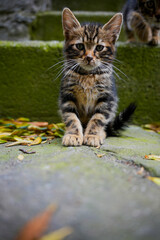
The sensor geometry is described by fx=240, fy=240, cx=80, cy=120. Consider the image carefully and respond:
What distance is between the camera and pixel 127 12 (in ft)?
11.5

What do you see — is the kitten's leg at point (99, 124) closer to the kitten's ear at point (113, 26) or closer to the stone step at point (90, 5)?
the kitten's ear at point (113, 26)

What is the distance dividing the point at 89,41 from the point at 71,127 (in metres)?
0.80

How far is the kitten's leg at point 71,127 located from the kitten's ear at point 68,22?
713 millimetres

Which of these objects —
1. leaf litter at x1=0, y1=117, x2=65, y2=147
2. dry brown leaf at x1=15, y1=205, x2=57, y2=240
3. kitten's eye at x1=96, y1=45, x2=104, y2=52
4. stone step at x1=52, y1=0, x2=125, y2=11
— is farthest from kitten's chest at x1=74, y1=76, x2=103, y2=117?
stone step at x1=52, y1=0, x2=125, y2=11

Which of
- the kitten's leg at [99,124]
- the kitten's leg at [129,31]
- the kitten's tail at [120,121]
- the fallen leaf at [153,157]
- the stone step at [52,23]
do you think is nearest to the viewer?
the fallen leaf at [153,157]

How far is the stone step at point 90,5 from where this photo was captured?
5.35m

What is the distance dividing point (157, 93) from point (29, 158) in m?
1.95

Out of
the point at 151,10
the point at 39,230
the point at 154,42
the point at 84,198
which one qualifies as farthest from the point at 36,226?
the point at 151,10

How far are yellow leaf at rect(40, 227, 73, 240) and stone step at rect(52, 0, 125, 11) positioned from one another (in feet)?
17.5

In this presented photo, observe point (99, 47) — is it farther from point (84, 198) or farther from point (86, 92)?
point (84, 198)

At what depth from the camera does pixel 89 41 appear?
2.18 meters

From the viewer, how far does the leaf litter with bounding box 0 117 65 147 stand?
2135 millimetres

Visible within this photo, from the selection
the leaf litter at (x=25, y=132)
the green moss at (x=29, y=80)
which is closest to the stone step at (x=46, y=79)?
the green moss at (x=29, y=80)

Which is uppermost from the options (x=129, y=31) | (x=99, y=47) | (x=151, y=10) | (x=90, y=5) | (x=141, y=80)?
(x=90, y=5)
